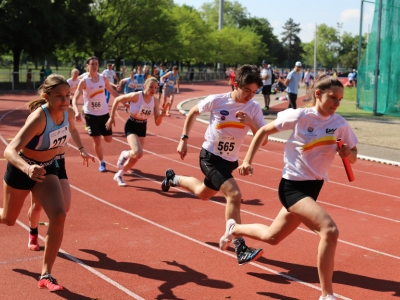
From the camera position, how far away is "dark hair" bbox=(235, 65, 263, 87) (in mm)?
6078

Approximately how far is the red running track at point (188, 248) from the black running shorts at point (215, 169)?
0.83 meters

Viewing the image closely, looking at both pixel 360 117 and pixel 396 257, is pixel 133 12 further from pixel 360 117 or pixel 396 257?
pixel 396 257

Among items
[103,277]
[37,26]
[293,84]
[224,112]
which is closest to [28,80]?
[37,26]

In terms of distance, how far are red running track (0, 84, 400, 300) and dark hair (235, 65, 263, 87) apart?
6.39ft

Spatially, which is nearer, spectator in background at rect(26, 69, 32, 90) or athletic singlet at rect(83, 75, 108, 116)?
athletic singlet at rect(83, 75, 108, 116)

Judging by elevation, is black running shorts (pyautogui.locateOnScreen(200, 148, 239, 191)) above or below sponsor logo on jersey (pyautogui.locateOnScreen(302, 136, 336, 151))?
below

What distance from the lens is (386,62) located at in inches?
915

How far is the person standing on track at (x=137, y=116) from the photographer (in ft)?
32.8

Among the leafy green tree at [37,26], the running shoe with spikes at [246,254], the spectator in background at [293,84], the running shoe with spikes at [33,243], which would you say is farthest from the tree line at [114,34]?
the running shoe with spikes at [246,254]

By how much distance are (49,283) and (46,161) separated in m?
1.12

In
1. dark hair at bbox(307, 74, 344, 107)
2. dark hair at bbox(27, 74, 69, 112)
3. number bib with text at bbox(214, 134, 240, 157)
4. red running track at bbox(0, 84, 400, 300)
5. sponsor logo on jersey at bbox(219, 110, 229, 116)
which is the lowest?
red running track at bbox(0, 84, 400, 300)

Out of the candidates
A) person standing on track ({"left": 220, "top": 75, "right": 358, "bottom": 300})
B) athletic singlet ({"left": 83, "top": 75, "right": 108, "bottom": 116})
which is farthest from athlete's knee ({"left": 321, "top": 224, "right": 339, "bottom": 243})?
athletic singlet ({"left": 83, "top": 75, "right": 108, "bottom": 116})

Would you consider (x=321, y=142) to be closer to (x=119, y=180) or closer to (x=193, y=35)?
(x=119, y=180)

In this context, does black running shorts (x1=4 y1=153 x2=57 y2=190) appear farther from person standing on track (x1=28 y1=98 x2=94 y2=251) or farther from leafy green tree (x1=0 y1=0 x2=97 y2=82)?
leafy green tree (x1=0 y1=0 x2=97 y2=82)
